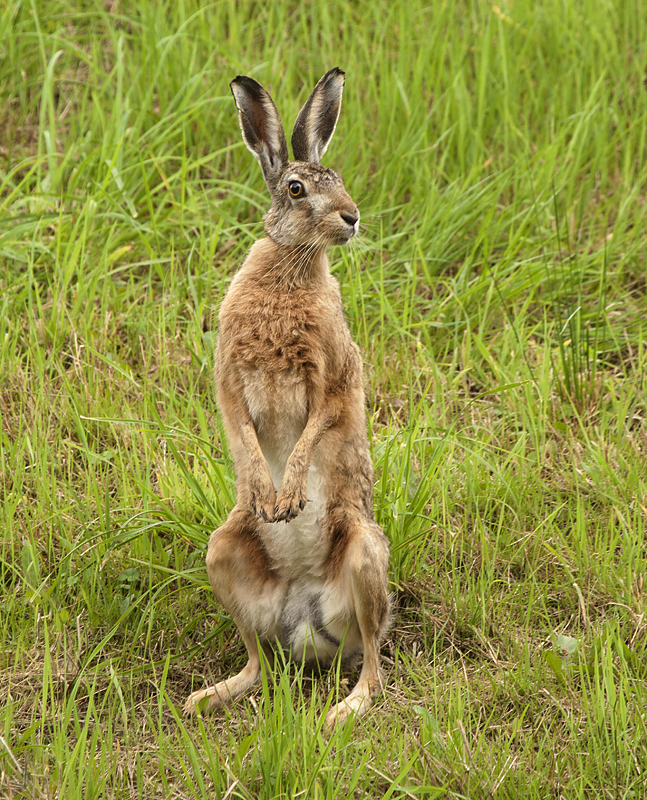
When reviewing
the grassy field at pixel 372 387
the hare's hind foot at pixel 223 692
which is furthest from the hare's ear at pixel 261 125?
the hare's hind foot at pixel 223 692

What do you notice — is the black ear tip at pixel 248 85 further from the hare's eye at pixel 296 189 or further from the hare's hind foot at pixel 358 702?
the hare's hind foot at pixel 358 702

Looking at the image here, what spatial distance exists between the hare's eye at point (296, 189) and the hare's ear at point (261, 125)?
0.53 ft

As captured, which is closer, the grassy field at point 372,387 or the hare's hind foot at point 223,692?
the grassy field at point 372,387

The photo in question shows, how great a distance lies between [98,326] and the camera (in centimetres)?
513

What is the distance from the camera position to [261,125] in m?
3.70

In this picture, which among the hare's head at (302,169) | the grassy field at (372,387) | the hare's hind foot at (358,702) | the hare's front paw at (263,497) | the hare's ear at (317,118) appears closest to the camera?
the grassy field at (372,387)

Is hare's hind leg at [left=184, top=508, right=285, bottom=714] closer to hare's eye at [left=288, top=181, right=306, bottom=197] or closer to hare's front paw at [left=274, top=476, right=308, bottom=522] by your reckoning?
hare's front paw at [left=274, top=476, right=308, bottom=522]

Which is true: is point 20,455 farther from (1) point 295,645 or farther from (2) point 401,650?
(2) point 401,650

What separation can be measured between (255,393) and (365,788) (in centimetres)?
147

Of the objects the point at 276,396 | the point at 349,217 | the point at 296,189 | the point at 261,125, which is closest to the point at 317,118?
the point at 261,125

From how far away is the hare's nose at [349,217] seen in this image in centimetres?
350

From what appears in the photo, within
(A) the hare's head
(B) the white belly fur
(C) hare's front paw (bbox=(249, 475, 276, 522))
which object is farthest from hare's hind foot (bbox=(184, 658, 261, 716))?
(A) the hare's head

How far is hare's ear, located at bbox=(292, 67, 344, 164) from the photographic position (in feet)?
12.0

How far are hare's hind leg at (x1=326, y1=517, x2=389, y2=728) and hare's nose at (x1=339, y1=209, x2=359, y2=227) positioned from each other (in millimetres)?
1165
